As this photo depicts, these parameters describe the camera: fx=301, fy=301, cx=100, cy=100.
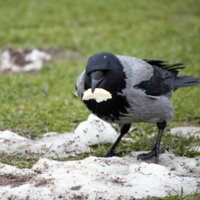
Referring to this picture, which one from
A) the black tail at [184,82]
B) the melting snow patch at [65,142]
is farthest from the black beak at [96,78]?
the black tail at [184,82]

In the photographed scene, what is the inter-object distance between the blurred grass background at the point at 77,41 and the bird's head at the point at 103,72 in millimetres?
1795

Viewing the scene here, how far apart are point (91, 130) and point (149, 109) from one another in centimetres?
95

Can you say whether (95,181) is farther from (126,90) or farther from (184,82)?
(184,82)

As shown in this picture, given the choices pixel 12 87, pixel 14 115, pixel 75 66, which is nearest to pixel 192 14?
pixel 75 66

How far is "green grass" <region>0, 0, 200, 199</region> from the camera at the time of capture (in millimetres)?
5066

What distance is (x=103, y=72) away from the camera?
320 centimetres

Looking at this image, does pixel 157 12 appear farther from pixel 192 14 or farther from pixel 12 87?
pixel 12 87

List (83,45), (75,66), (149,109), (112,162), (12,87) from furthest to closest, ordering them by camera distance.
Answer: (83,45), (75,66), (12,87), (149,109), (112,162)

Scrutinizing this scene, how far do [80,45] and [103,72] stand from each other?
6096mm

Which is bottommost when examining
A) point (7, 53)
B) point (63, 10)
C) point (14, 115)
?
point (14, 115)

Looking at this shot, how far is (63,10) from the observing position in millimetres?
12070

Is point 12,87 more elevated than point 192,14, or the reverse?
point 192,14

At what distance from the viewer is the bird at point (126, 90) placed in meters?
3.21

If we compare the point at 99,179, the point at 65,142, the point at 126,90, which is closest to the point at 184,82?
the point at 126,90
